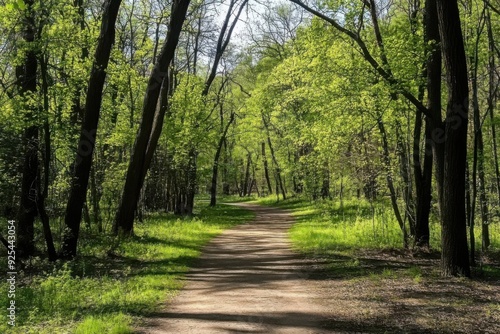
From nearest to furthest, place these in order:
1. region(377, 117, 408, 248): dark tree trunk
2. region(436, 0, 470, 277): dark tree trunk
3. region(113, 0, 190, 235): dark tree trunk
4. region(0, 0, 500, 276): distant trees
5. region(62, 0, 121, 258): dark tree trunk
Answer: region(436, 0, 470, 277): dark tree trunk < region(0, 0, 500, 276): distant trees < region(62, 0, 121, 258): dark tree trunk < region(377, 117, 408, 248): dark tree trunk < region(113, 0, 190, 235): dark tree trunk

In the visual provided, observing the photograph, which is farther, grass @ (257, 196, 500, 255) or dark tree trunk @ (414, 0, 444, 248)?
grass @ (257, 196, 500, 255)

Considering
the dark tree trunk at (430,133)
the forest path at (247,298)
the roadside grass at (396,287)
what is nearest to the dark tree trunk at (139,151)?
the forest path at (247,298)

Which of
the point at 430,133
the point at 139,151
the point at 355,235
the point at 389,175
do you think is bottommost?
the point at 355,235

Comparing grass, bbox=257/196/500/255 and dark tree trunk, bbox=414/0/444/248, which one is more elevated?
dark tree trunk, bbox=414/0/444/248

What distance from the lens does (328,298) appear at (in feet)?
22.8

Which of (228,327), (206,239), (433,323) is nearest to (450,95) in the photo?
(433,323)

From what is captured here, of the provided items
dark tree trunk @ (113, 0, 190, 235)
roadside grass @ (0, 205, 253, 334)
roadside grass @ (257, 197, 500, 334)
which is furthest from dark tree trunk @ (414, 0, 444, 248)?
dark tree trunk @ (113, 0, 190, 235)

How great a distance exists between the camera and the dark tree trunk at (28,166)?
945cm

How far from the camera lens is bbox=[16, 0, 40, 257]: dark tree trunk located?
945 cm

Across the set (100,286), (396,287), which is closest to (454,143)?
(396,287)

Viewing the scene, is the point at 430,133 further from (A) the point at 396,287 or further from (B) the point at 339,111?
(A) the point at 396,287

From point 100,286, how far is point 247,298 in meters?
2.74

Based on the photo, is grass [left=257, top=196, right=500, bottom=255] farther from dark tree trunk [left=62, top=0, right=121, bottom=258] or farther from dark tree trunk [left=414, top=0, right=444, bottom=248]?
dark tree trunk [left=62, top=0, right=121, bottom=258]

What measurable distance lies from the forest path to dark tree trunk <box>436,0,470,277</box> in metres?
2.62
